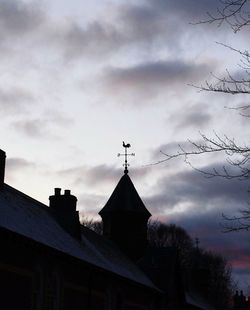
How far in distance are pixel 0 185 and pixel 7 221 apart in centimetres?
426

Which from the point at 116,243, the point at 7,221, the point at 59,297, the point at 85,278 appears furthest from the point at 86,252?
the point at 116,243

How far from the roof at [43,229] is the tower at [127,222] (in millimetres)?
9760

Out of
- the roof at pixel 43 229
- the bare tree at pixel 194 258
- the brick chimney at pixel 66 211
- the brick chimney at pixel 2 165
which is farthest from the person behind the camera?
the bare tree at pixel 194 258

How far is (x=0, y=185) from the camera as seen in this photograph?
27.4 m

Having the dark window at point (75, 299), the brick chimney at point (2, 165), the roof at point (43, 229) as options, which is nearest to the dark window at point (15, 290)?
the roof at point (43, 229)

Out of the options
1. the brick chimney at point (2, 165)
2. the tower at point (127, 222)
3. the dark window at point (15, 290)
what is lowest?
the dark window at point (15, 290)

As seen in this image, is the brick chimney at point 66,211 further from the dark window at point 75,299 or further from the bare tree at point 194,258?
the bare tree at point 194,258

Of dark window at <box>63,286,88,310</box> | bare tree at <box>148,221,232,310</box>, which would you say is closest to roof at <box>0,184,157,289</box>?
dark window at <box>63,286,88,310</box>

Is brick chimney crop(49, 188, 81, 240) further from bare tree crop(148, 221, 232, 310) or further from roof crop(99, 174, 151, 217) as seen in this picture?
bare tree crop(148, 221, 232, 310)

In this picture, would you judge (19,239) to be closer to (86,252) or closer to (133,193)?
(86,252)

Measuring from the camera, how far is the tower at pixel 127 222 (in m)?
48.3

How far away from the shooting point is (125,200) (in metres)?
49.4

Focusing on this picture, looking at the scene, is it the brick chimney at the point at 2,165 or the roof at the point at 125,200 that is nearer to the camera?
the brick chimney at the point at 2,165

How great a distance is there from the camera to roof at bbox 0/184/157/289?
2445 centimetres
